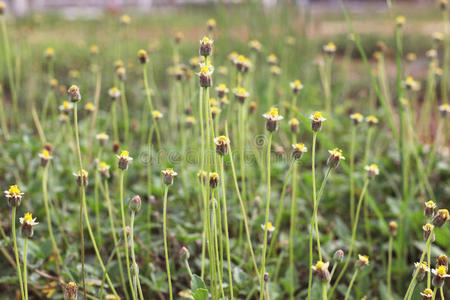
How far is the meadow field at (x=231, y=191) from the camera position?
100 centimetres

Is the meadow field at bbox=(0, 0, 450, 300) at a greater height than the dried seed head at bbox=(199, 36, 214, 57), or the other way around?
the dried seed head at bbox=(199, 36, 214, 57)

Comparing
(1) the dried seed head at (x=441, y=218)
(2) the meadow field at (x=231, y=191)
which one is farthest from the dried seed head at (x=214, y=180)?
(1) the dried seed head at (x=441, y=218)

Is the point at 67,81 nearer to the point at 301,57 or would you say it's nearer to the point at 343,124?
the point at 301,57

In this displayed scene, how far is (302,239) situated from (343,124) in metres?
1.05

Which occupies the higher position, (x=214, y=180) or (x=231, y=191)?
(x=214, y=180)

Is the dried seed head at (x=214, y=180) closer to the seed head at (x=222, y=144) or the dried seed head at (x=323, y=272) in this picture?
the seed head at (x=222, y=144)

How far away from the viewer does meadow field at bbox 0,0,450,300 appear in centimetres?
100

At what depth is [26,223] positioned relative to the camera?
928 mm

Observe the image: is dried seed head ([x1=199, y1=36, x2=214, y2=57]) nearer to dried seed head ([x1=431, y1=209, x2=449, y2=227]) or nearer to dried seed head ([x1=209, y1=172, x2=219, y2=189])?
dried seed head ([x1=209, y1=172, x2=219, y2=189])

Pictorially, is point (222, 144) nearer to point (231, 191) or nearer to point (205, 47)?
point (205, 47)

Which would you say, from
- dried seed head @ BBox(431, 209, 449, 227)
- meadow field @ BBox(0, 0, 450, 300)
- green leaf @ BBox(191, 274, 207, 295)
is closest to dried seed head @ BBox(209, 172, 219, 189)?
meadow field @ BBox(0, 0, 450, 300)

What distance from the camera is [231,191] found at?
5.56ft

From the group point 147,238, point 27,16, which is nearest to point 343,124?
point 147,238

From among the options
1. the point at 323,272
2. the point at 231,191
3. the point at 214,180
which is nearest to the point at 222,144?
the point at 214,180
